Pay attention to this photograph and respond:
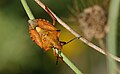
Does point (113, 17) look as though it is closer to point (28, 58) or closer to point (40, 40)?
point (40, 40)

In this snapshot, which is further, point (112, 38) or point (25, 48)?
point (25, 48)

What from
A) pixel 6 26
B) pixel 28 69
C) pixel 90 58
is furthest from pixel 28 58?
pixel 90 58

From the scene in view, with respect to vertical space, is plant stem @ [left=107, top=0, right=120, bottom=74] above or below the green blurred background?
above

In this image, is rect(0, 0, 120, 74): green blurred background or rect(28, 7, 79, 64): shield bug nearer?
rect(28, 7, 79, 64): shield bug

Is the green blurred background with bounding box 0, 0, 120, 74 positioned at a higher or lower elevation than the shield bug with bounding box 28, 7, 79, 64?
lower

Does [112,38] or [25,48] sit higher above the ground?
[112,38]

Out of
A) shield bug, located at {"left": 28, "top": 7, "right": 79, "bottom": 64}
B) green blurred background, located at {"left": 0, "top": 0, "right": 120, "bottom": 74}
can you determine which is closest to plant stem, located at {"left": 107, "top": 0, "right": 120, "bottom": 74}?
shield bug, located at {"left": 28, "top": 7, "right": 79, "bottom": 64}

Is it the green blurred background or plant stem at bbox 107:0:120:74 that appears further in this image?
the green blurred background

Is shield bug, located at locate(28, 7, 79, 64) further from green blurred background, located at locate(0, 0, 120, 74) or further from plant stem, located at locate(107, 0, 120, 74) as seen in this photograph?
green blurred background, located at locate(0, 0, 120, 74)

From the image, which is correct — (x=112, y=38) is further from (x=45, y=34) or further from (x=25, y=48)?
(x=25, y=48)

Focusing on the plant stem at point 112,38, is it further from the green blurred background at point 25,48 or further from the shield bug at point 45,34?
the green blurred background at point 25,48

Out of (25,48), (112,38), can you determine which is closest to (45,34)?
(112,38)

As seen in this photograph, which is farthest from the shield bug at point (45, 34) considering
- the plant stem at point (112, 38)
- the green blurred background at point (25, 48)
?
the green blurred background at point (25, 48)
